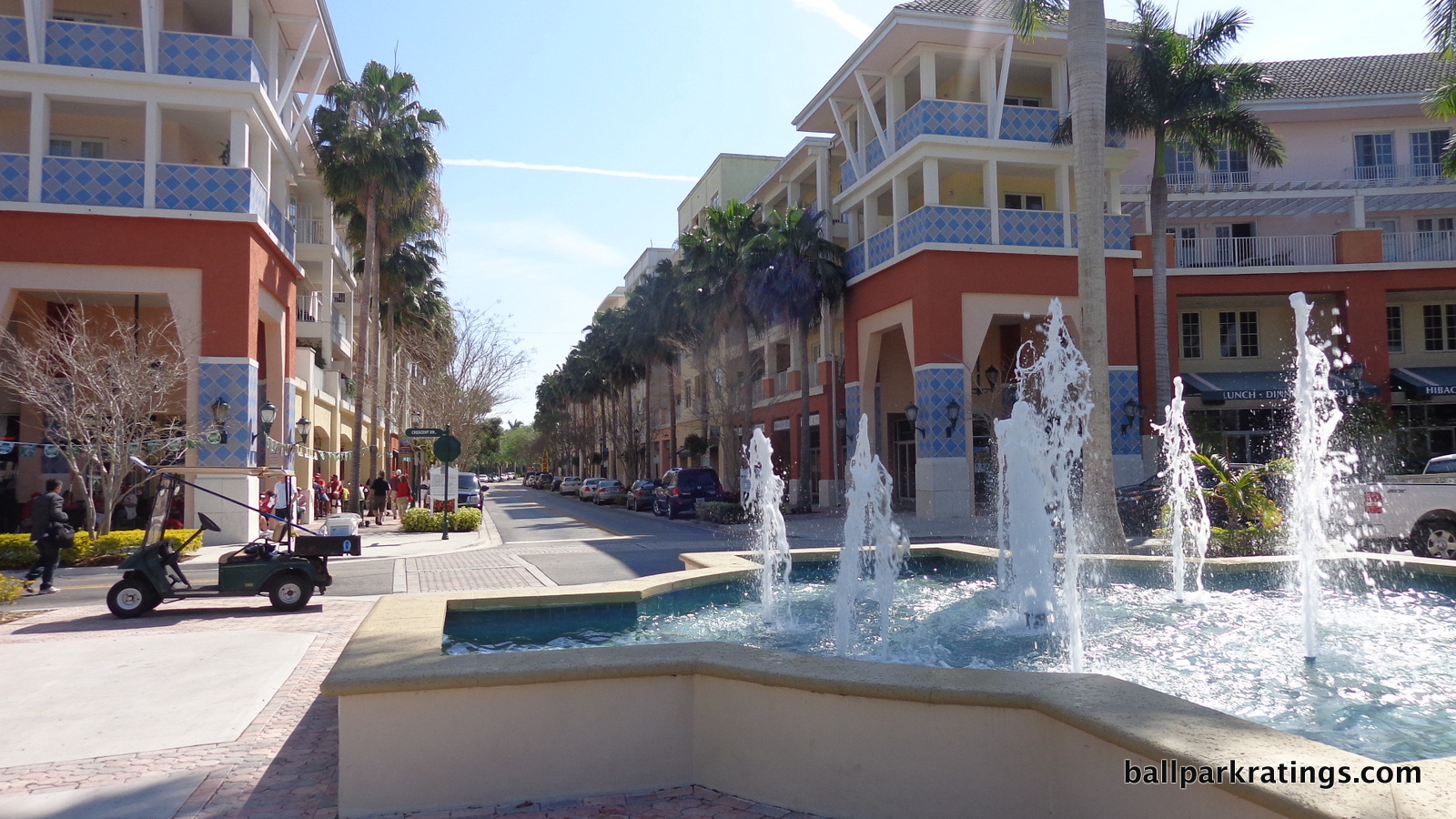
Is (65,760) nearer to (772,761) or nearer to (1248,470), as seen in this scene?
(772,761)

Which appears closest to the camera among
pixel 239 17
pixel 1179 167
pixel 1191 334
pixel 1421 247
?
pixel 239 17

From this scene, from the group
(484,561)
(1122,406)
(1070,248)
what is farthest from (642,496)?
(484,561)

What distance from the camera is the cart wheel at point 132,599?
11.0 metres

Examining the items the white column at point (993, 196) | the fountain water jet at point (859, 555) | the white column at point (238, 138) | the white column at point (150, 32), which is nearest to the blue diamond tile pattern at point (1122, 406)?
the white column at point (993, 196)

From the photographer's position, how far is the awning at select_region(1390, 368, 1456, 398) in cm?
2975

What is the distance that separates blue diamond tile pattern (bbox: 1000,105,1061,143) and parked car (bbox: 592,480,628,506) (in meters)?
26.3

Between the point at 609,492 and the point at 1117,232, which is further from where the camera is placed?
the point at 609,492

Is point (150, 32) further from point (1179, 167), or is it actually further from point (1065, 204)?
point (1179, 167)

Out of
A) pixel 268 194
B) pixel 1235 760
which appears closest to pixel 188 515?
pixel 268 194

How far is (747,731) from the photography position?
15.6 feet

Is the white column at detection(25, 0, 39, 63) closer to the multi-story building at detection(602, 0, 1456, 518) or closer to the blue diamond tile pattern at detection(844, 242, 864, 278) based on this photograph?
the multi-story building at detection(602, 0, 1456, 518)

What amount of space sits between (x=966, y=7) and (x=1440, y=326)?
19971 mm

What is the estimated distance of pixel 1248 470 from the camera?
1591cm

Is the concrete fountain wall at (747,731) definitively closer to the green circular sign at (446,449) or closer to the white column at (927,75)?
the green circular sign at (446,449)
